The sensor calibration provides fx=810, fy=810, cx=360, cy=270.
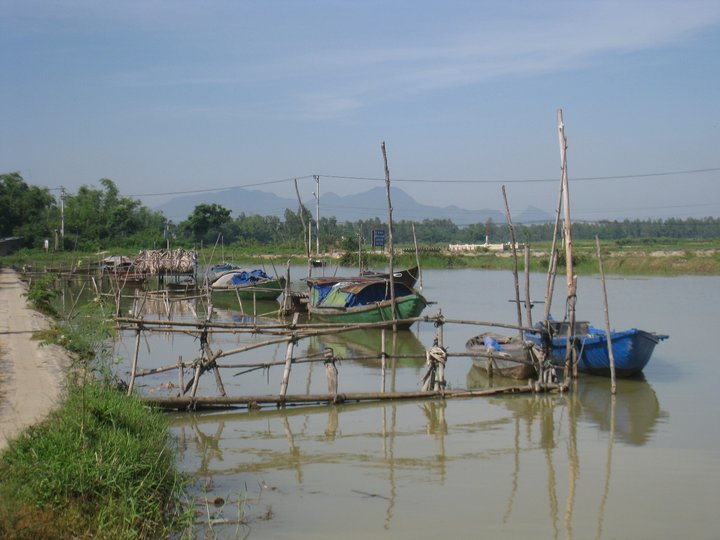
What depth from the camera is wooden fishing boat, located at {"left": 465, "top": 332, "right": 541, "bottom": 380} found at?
37.8 ft

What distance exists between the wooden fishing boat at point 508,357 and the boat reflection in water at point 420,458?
2.10 ft

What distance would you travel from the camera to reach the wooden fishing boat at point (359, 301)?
1869cm

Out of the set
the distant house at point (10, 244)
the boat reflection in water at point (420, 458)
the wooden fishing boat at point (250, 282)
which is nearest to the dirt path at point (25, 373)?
the boat reflection in water at point (420, 458)

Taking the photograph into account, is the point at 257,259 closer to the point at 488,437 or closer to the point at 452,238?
the point at 488,437

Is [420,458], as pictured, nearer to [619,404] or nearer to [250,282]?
[619,404]

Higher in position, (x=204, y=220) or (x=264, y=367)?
(x=204, y=220)

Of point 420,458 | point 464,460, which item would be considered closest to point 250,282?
point 420,458

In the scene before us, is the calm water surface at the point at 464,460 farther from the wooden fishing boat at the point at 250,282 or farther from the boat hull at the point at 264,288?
the wooden fishing boat at the point at 250,282

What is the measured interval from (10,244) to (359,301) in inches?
1254

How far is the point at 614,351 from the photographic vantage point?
1234 cm

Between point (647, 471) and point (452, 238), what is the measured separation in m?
101

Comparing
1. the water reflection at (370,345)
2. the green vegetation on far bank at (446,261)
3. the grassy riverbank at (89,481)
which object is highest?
the green vegetation on far bank at (446,261)

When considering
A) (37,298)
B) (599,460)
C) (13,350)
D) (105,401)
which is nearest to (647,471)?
(599,460)

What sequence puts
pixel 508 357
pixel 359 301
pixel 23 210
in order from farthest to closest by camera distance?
pixel 23 210 → pixel 359 301 → pixel 508 357
